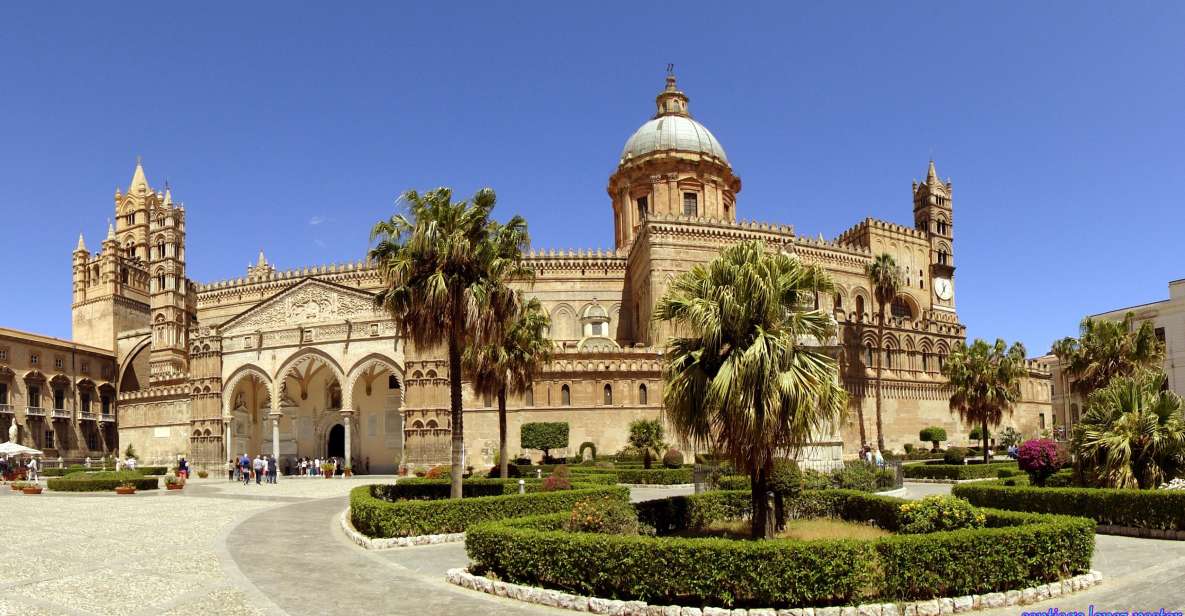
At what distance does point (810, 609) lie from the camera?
1038 cm

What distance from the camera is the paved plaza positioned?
1139cm

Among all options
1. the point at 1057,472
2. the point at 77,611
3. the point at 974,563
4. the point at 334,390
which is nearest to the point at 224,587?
the point at 77,611

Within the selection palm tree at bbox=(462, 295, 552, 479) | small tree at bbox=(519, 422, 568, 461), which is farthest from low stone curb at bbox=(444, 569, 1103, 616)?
small tree at bbox=(519, 422, 568, 461)

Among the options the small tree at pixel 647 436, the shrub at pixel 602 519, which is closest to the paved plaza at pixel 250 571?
the shrub at pixel 602 519

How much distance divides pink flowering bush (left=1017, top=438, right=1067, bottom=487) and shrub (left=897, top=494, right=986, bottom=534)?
38.2ft

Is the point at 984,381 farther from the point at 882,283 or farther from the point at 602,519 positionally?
the point at 602,519

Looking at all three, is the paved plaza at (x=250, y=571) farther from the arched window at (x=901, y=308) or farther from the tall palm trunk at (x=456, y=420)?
the arched window at (x=901, y=308)

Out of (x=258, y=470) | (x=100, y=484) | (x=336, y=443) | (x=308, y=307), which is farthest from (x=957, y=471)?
(x=336, y=443)

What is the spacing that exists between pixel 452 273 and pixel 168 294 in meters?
52.4

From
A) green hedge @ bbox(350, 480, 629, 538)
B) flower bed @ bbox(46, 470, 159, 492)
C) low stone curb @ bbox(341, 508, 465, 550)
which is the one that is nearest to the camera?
low stone curb @ bbox(341, 508, 465, 550)

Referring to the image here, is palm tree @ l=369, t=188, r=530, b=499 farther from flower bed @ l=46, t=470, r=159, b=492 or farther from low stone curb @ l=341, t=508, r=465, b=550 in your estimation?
flower bed @ l=46, t=470, r=159, b=492

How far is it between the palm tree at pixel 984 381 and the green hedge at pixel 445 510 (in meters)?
26.6

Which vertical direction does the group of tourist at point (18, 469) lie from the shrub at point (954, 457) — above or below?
above

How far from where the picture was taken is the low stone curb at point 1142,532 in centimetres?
1673
